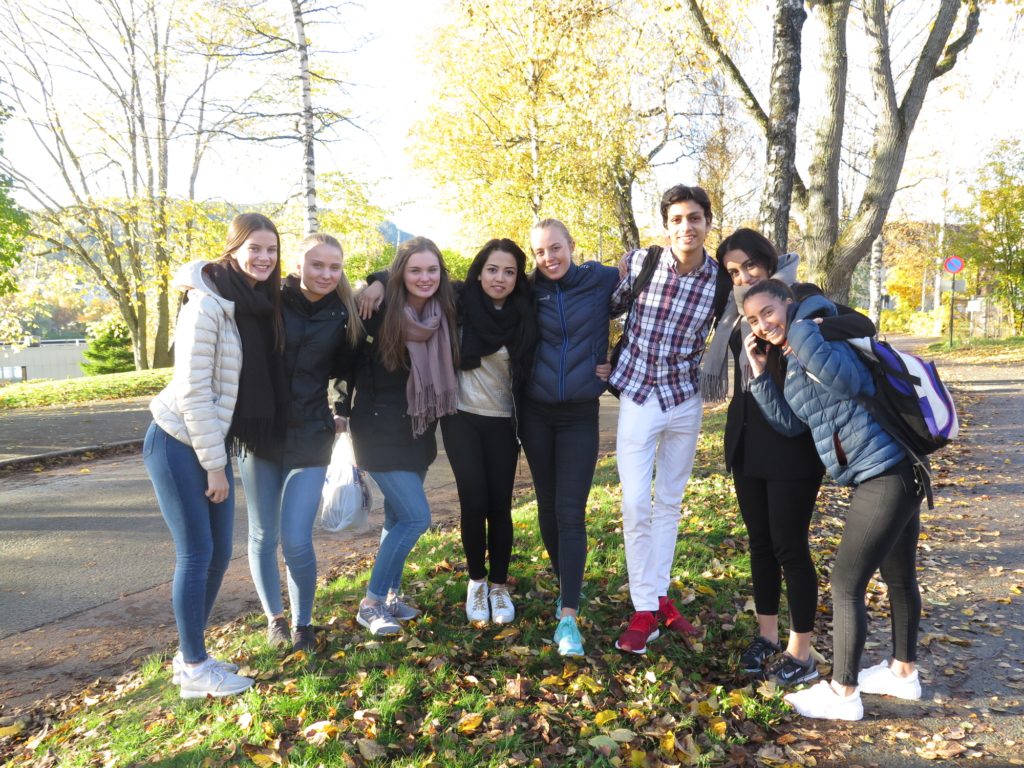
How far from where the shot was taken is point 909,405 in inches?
109

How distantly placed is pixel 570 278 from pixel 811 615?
2.11 metres

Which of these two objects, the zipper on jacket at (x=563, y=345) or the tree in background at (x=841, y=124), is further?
the tree in background at (x=841, y=124)

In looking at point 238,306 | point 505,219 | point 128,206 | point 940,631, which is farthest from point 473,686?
point 128,206

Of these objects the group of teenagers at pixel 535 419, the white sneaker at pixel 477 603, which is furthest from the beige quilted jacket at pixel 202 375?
the white sneaker at pixel 477 603

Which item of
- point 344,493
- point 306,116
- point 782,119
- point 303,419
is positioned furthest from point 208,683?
point 306,116

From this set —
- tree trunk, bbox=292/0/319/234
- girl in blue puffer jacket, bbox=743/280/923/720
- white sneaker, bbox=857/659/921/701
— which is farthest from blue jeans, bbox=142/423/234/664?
tree trunk, bbox=292/0/319/234

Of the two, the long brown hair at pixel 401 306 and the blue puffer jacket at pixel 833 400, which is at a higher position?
the long brown hair at pixel 401 306

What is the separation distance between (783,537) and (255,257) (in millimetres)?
2848

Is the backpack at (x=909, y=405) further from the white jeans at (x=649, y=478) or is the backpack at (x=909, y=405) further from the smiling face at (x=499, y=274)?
the smiling face at (x=499, y=274)

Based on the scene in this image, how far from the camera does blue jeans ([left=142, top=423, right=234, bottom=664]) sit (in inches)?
120

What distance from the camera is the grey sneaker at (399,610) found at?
4070 millimetres

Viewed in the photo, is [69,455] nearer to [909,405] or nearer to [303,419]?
[303,419]

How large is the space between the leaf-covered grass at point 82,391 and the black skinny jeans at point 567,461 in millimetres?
15795

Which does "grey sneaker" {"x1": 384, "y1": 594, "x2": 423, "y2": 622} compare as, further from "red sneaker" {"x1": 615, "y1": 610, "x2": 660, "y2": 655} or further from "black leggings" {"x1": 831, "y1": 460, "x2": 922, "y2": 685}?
"black leggings" {"x1": 831, "y1": 460, "x2": 922, "y2": 685}
